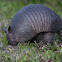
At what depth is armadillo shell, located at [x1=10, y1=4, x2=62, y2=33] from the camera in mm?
5152

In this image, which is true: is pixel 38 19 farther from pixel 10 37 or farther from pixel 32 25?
pixel 10 37

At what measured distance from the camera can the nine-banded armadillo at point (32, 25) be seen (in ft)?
16.9

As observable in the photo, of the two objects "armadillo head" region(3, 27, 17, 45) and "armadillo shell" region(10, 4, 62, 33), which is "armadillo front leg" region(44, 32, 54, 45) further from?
"armadillo head" region(3, 27, 17, 45)

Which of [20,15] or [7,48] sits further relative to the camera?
→ [20,15]

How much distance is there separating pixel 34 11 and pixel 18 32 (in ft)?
2.22

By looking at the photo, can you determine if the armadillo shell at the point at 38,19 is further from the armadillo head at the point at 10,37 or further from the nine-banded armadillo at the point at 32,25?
the armadillo head at the point at 10,37

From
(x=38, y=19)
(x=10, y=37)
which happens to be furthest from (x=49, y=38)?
(x=10, y=37)

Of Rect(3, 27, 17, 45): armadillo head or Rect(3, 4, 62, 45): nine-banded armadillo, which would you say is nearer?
Rect(3, 4, 62, 45): nine-banded armadillo

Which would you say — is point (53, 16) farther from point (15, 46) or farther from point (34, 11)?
point (15, 46)

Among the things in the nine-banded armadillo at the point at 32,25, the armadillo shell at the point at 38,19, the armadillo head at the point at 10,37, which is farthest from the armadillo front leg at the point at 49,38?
the armadillo head at the point at 10,37

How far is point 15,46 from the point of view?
5.35 meters

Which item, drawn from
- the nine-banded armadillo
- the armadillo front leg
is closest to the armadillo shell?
the nine-banded armadillo

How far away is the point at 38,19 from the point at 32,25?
217mm

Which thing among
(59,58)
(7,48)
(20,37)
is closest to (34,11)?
(20,37)
